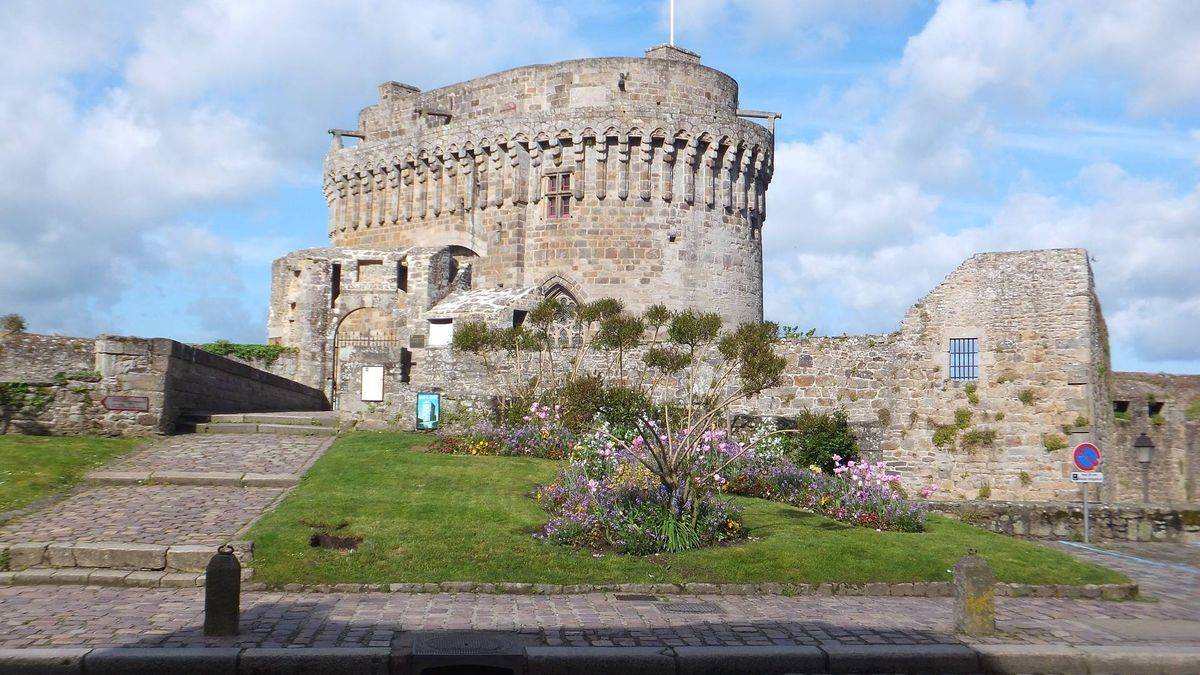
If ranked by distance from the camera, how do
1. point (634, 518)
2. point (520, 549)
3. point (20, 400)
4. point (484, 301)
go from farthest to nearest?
point (484, 301) < point (20, 400) < point (634, 518) < point (520, 549)

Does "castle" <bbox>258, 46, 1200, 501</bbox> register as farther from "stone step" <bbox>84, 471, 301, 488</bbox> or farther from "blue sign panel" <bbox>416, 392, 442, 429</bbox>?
"stone step" <bbox>84, 471, 301, 488</bbox>

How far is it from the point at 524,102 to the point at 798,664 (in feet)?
90.0

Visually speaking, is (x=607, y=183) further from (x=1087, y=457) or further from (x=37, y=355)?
(x=1087, y=457)

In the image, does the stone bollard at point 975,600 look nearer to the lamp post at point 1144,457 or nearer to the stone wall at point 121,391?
the lamp post at point 1144,457

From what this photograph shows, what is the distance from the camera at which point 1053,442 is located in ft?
68.7

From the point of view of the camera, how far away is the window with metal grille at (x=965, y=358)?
21734 mm

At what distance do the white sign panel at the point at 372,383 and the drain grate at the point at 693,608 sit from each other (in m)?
12.6

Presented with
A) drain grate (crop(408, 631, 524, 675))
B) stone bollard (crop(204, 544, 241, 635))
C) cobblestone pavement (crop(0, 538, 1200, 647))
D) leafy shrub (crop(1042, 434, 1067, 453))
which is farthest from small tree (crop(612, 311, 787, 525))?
leafy shrub (crop(1042, 434, 1067, 453))

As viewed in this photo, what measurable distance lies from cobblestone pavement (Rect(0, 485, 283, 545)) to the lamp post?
1746 cm

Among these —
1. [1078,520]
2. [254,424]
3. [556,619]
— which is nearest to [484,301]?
[254,424]

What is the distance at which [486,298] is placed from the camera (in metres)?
30.2

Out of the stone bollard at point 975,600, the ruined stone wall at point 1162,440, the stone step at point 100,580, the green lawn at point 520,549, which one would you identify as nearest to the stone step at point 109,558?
the stone step at point 100,580

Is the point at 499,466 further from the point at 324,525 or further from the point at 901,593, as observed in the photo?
the point at 901,593

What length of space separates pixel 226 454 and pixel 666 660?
37.4 ft
